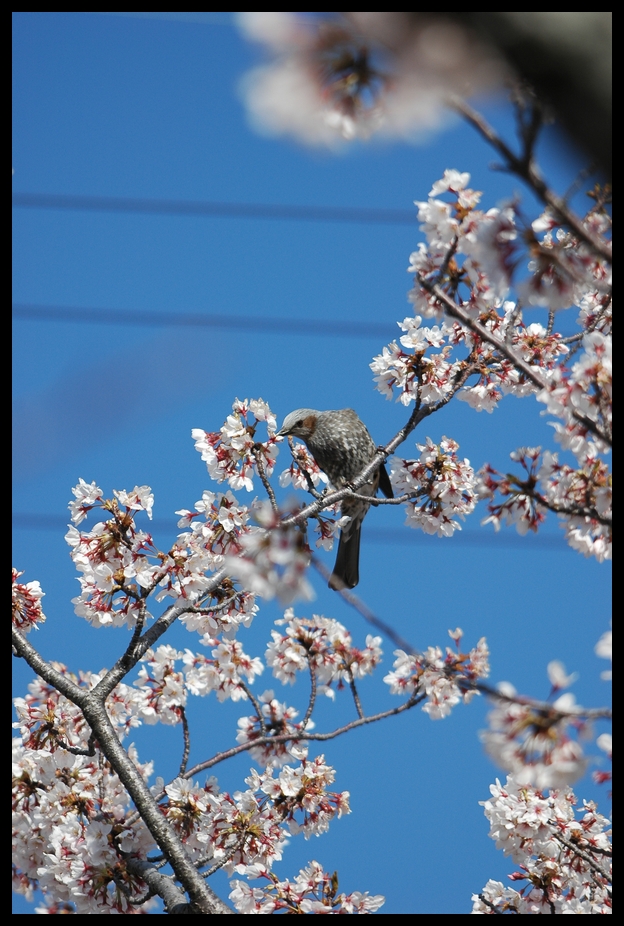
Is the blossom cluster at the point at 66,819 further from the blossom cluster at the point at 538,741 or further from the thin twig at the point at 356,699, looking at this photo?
the blossom cluster at the point at 538,741


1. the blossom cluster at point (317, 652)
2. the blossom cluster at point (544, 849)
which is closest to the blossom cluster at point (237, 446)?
the blossom cluster at point (317, 652)

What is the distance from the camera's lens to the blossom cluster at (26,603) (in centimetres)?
280

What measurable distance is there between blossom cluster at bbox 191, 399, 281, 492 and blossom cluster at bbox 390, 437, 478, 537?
62cm

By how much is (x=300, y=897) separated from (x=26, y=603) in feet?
4.94

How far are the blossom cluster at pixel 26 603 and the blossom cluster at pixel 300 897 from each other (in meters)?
1.27

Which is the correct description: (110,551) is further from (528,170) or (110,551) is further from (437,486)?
(528,170)

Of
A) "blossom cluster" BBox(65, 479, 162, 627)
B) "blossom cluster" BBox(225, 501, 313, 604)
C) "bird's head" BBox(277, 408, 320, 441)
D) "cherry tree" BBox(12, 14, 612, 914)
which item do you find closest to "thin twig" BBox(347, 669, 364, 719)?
"cherry tree" BBox(12, 14, 612, 914)

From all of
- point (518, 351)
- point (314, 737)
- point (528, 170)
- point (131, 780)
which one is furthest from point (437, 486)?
point (528, 170)

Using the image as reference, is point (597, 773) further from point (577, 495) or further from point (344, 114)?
point (344, 114)

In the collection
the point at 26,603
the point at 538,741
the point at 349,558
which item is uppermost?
the point at 349,558

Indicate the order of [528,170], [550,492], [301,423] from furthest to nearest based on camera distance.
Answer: [301,423], [550,492], [528,170]

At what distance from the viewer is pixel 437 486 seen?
3.07 meters

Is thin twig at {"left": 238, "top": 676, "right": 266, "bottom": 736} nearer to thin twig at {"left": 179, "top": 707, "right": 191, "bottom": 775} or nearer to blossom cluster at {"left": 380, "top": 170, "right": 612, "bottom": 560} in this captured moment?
thin twig at {"left": 179, "top": 707, "right": 191, "bottom": 775}
